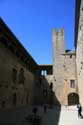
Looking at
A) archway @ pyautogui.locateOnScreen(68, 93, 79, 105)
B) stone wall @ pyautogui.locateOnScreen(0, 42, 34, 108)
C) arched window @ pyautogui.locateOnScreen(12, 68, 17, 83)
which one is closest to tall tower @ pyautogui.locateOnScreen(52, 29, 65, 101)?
archway @ pyautogui.locateOnScreen(68, 93, 79, 105)

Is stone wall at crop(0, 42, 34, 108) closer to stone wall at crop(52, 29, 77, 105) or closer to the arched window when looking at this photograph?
the arched window

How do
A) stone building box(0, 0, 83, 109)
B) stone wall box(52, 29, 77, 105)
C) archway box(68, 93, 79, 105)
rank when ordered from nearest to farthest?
stone building box(0, 0, 83, 109) → stone wall box(52, 29, 77, 105) → archway box(68, 93, 79, 105)

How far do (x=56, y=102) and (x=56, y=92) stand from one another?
5.29ft

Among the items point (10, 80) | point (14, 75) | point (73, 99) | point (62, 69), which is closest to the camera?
point (10, 80)

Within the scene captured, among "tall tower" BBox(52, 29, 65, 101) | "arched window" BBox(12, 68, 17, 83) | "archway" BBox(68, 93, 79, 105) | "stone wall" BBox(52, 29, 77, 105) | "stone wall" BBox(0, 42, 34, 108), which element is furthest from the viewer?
"archway" BBox(68, 93, 79, 105)

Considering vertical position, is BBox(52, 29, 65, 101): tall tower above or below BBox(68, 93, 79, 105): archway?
above

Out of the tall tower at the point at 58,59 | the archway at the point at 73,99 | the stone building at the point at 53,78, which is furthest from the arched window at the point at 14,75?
the archway at the point at 73,99

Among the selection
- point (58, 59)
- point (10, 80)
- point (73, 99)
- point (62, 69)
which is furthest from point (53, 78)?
point (10, 80)

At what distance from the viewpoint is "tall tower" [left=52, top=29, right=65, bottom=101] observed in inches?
1281

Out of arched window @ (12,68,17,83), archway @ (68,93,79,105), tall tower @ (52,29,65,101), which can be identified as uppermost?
tall tower @ (52,29,65,101)

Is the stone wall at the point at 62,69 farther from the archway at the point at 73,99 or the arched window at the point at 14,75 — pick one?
the arched window at the point at 14,75

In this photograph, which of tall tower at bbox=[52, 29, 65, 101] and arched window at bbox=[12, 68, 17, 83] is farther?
tall tower at bbox=[52, 29, 65, 101]

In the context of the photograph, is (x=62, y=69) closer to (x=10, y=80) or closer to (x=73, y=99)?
(x=73, y=99)

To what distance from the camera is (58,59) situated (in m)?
33.8
